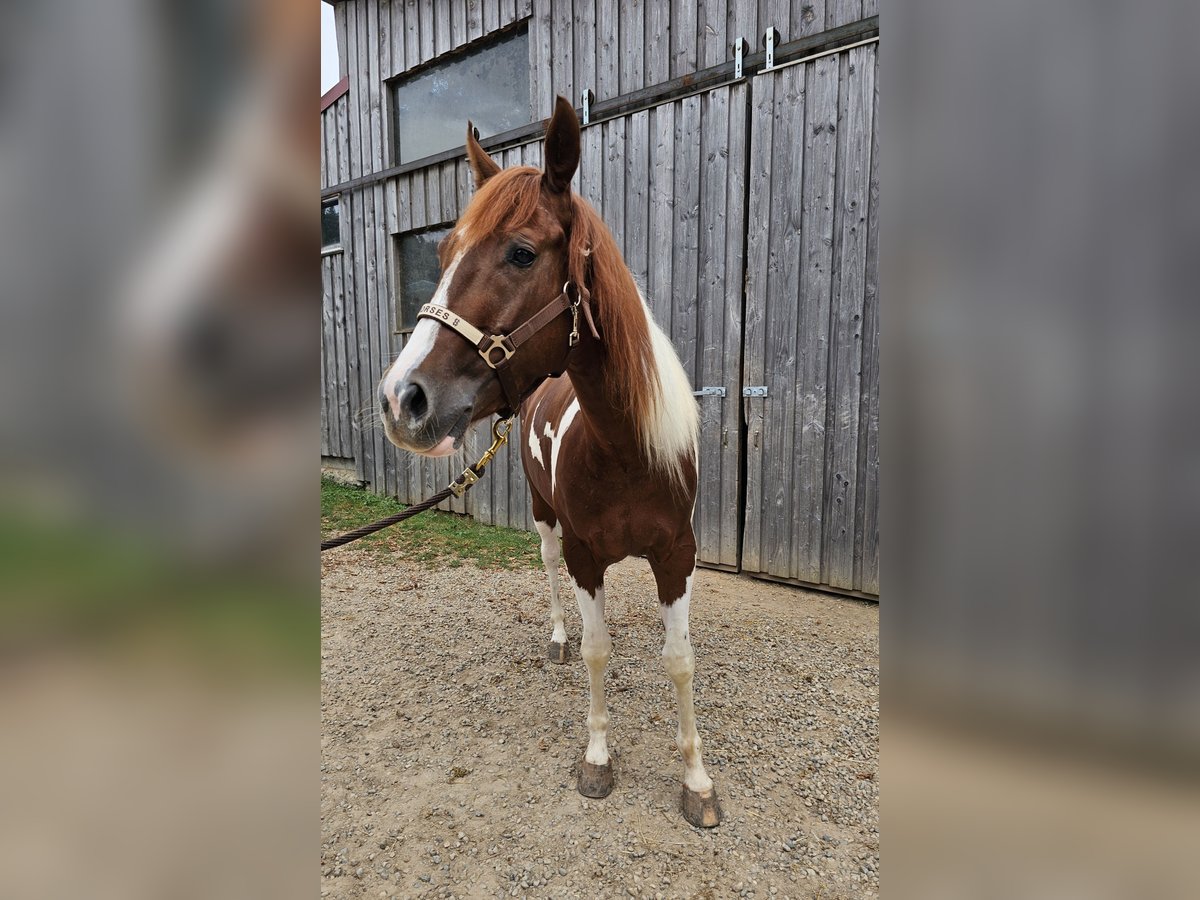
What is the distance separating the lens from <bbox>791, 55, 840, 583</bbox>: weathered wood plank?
12.0 feet

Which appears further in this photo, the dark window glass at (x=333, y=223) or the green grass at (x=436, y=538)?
the dark window glass at (x=333, y=223)

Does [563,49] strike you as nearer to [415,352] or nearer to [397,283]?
[397,283]

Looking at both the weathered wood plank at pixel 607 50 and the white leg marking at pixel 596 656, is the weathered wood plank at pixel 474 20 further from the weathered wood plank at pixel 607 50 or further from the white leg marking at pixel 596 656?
the white leg marking at pixel 596 656

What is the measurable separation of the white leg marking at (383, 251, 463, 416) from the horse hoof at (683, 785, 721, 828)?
66.8 inches

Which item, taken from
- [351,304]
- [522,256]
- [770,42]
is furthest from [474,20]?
[522,256]

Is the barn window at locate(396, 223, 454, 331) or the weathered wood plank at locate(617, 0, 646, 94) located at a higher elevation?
the weathered wood plank at locate(617, 0, 646, 94)

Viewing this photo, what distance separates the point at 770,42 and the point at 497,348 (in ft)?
12.0

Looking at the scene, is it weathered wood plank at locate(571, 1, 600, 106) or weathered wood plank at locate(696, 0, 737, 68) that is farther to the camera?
weathered wood plank at locate(571, 1, 600, 106)

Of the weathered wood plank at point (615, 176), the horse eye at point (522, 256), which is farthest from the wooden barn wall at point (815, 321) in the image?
the horse eye at point (522, 256)

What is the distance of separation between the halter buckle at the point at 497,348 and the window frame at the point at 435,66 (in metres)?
4.48

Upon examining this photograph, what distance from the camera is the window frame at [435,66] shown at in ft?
16.6

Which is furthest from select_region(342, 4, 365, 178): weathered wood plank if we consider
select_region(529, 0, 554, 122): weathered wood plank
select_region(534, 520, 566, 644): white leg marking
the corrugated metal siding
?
select_region(534, 520, 566, 644): white leg marking
